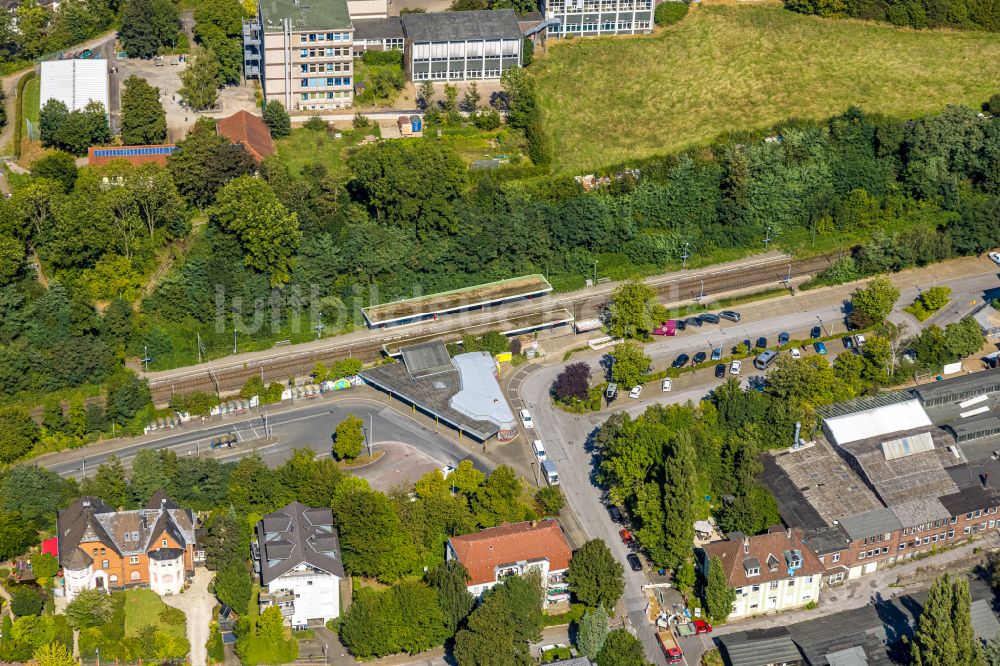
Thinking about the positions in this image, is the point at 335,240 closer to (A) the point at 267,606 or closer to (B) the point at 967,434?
(A) the point at 267,606

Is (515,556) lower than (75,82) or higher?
lower

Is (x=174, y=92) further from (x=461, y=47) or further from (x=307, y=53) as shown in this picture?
(x=461, y=47)

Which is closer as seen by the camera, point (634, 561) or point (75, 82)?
point (634, 561)

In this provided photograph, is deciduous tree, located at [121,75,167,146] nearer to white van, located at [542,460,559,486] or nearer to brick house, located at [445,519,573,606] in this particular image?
white van, located at [542,460,559,486]

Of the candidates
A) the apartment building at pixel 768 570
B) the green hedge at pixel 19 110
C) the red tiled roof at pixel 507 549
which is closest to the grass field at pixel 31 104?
the green hedge at pixel 19 110

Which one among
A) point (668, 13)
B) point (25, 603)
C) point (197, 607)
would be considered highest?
point (668, 13)

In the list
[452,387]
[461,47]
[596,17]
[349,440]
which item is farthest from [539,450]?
[596,17]
